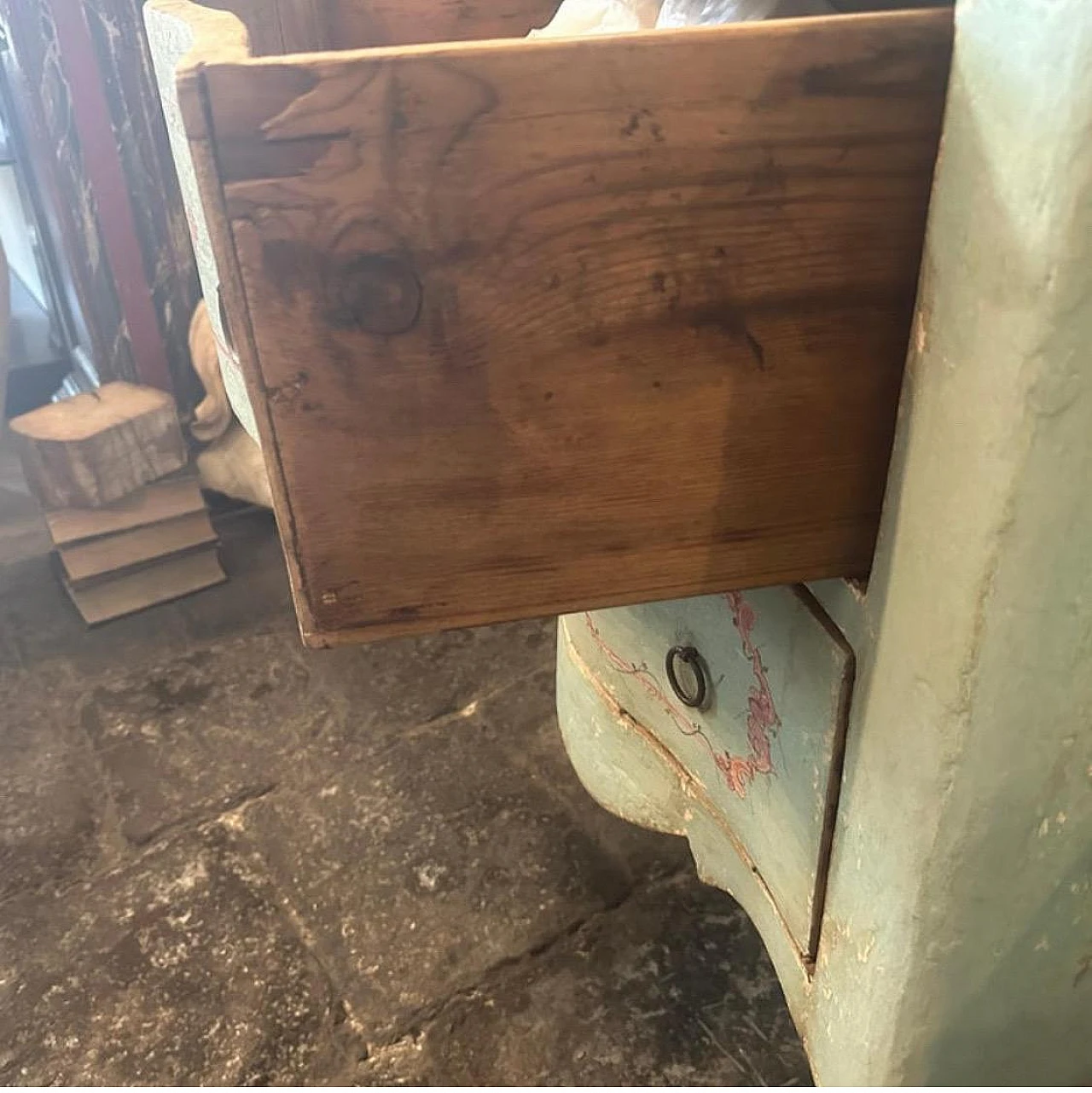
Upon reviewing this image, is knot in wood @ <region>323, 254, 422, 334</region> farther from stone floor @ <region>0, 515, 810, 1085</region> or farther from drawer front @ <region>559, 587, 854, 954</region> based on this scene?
stone floor @ <region>0, 515, 810, 1085</region>

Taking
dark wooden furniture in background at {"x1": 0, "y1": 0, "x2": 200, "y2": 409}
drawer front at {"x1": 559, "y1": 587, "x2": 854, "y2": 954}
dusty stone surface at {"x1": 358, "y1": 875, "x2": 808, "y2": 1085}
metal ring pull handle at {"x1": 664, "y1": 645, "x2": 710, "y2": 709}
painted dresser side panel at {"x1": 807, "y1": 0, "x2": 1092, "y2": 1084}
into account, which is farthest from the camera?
→ dark wooden furniture in background at {"x1": 0, "y1": 0, "x2": 200, "y2": 409}

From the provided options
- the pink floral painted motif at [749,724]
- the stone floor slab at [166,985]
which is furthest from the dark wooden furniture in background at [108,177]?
the pink floral painted motif at [749,724]

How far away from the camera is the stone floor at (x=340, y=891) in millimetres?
1103

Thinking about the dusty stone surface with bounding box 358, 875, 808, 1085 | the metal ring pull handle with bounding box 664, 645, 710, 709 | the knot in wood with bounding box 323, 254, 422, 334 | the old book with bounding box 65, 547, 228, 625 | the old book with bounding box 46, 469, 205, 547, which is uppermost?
the knot in wood with bounding box 323, 254, 422, 334

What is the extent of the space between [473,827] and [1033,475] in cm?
98

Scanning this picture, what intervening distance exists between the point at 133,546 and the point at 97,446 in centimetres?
18

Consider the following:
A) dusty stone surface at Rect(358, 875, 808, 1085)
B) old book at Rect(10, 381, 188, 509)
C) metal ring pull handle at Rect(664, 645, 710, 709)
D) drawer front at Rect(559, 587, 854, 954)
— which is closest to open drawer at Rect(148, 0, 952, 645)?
drawer front at Rect(559, 587, 854, 954)

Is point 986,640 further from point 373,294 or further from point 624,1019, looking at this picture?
point 624,1019

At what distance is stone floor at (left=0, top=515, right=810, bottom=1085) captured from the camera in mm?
1103

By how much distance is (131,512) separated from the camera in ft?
5.90

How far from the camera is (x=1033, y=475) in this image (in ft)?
1.67

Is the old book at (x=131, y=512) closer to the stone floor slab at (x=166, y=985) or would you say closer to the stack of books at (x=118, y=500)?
the stack of books at (x=118, y=500)

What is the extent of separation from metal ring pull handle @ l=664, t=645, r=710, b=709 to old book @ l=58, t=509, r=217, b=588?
1.15m

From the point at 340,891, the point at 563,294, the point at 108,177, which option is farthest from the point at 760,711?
the point at 108,177
